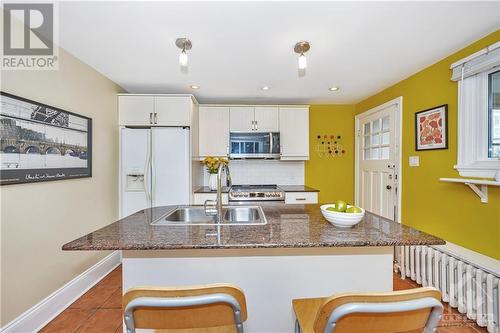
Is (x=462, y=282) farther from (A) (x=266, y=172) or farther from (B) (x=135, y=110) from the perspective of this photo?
(B) (x=135, y=110)

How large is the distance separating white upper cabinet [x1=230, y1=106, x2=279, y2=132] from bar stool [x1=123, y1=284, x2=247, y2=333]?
2934mm

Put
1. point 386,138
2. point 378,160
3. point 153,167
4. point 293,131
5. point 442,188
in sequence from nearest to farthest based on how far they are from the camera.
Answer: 1. point 442,188
2. point 153,167
3. point 386,138
4. point 378,160
5. point 293,131

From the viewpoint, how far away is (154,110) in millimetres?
3053

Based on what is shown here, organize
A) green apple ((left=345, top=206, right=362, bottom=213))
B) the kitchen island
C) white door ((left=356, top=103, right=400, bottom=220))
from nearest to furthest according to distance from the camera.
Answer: the kitchen island < green apple ((left=345, top=206, right=362, bottom=213)) < white door ((left=356, top=103, right=400, bottom=220))

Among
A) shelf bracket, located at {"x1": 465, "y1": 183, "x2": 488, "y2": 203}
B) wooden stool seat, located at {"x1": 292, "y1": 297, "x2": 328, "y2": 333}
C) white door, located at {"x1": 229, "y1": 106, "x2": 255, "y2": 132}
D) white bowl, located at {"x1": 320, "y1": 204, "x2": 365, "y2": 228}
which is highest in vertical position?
white door, located at {"x1": 229, "y1": 106, "x2": 255, "y2": 132}

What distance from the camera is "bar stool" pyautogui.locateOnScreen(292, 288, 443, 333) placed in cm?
76

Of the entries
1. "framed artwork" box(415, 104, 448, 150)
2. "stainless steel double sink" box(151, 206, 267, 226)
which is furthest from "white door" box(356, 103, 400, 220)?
"stainless steel double sink" box(151, 206, 267, 226)

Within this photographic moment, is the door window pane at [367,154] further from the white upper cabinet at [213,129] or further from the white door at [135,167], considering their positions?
the white door at [135,167]

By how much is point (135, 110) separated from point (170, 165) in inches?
33.5

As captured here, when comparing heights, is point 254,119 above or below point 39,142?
above

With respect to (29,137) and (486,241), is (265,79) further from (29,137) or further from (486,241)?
(486,241)

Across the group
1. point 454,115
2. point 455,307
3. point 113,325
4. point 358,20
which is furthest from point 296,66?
point 113,325

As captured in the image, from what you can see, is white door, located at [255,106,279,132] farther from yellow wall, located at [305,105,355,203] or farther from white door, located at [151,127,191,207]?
white door, located at [151,127,191,207]

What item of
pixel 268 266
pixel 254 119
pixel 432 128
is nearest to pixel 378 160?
pixel 432 128
